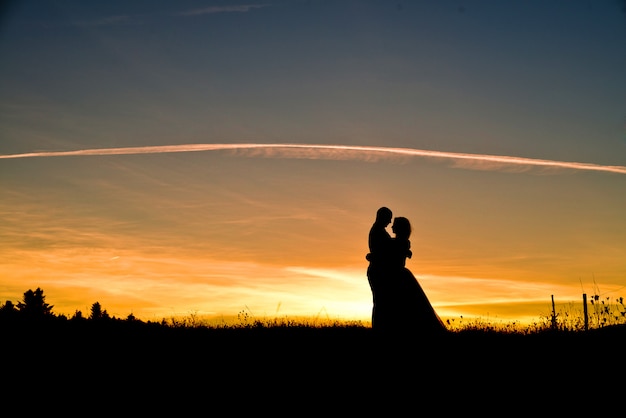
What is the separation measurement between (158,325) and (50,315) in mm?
3181

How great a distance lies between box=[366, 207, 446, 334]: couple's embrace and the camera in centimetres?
1149

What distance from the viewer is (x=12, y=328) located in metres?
14.9

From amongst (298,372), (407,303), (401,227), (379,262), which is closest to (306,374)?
(298,372)

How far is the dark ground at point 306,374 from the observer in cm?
952

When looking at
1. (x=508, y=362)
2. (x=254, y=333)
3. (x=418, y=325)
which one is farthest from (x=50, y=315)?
(x=508, y=362)

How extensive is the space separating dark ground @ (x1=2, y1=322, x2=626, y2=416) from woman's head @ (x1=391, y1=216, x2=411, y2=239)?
75.1 inches

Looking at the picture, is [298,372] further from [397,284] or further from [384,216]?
[384,216]

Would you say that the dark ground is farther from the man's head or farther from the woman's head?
the man's head

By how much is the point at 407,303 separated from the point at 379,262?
917mm

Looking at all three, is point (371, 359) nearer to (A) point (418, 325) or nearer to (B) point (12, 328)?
(A) point (418, 325)

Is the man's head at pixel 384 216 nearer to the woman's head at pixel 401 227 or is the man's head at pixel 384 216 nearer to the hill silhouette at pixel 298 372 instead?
the woman's head at pixel 401 227

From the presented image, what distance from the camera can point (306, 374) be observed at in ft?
37.4

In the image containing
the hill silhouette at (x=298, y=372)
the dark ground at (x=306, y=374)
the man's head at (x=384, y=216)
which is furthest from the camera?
the man's head at (x=384, y=216)

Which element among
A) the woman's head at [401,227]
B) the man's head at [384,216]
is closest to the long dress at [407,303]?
the woman's head at [401,227]
